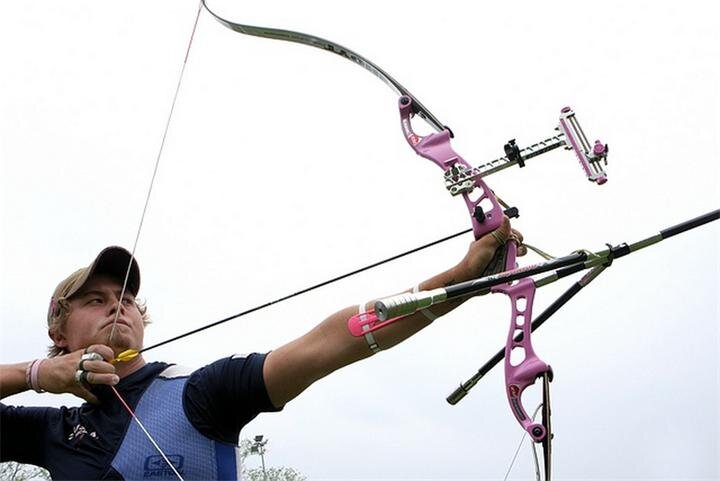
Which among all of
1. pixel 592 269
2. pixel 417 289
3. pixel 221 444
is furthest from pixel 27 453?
pixel 592 269

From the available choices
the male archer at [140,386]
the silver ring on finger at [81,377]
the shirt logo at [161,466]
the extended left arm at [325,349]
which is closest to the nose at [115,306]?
the male archer at [140,386]

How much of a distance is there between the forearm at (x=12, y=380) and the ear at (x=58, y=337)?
0.51ft

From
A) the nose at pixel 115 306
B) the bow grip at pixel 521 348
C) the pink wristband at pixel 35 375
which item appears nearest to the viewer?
the bow grip at pixel 521 348

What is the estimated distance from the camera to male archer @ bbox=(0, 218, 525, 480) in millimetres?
1371

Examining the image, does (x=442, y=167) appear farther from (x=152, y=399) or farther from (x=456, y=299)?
(x=152, y=399)

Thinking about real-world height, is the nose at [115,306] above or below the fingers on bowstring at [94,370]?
above

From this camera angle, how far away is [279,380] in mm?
1369

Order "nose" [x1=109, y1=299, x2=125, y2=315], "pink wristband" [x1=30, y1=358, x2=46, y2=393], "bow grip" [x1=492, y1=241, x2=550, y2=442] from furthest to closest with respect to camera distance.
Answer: "nose" [x1=109, y1=299, x2=125, y2=315] → "pink wristband" [x1=30, y1=358, x2=46, y2=393] → "bow grip" [x1=492, y1=241, x2=550, y2=442]

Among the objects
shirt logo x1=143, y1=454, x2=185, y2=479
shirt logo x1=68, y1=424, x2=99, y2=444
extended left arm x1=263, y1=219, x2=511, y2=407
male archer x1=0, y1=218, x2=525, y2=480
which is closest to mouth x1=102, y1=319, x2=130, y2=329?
male archer x1=0, y1=218, x2=525, y2=480

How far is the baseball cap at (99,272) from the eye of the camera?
1828 millimetres

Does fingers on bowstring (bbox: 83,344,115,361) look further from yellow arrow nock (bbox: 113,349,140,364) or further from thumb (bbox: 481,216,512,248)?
thumb (bbox: 481,216,512,248)

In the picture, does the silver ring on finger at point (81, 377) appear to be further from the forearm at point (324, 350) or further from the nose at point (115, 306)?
the forearm at point (324, 350)

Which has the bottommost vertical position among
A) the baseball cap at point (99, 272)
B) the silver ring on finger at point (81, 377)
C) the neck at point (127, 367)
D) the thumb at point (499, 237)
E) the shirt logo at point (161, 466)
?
the shirt logo at point (161, 466)

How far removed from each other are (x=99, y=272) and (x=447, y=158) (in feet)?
3.13
